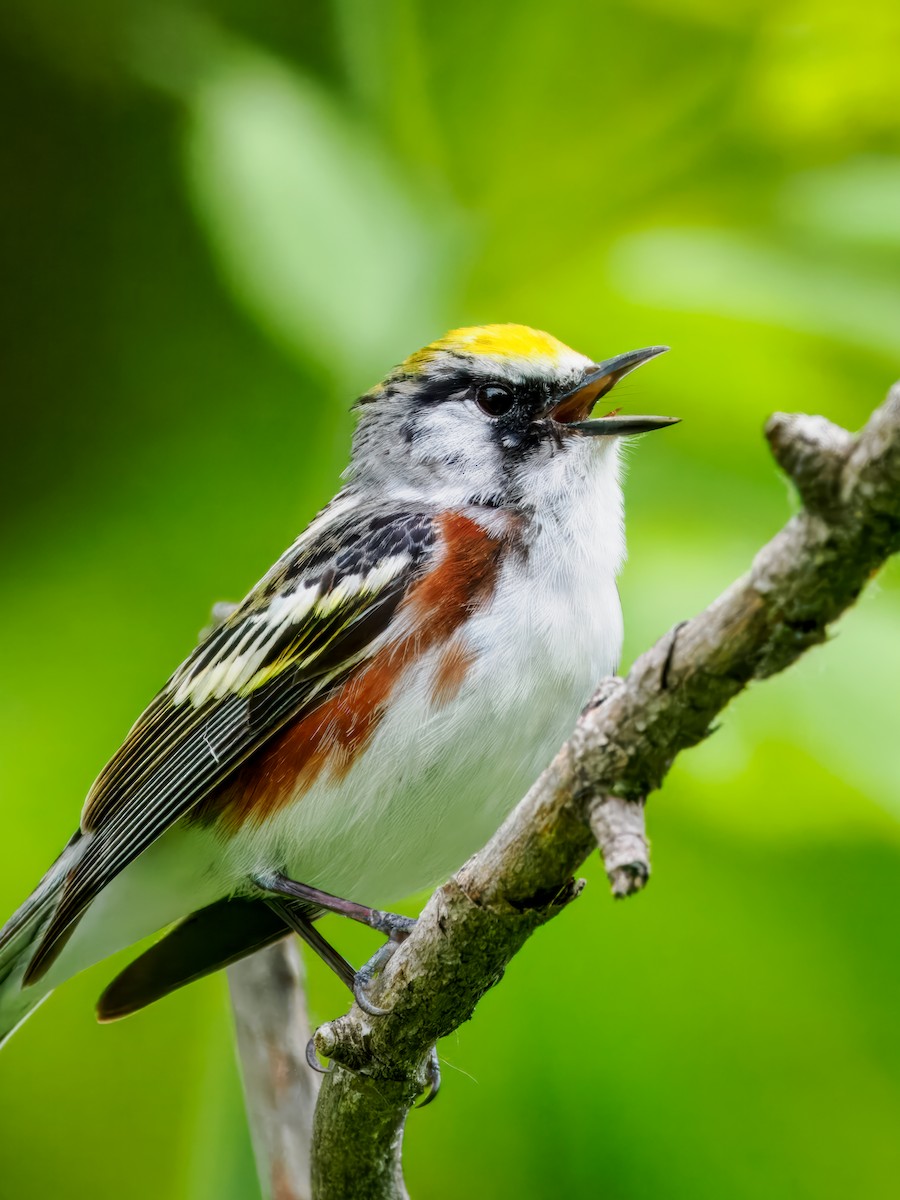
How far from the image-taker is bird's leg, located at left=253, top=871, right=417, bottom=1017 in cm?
149

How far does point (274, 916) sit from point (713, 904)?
2.44 feet

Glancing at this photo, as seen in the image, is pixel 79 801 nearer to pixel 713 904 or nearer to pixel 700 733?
pixel 713 904

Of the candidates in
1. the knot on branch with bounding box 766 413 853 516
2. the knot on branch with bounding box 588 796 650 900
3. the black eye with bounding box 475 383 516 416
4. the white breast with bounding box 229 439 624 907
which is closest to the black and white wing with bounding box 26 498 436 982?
the white breast with bounding box 229 439 624 907

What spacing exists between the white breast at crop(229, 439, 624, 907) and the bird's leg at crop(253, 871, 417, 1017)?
0.03m

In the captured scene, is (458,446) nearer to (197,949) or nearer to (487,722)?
(487,722)

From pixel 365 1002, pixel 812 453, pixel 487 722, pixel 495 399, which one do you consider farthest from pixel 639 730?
pixel 495 399

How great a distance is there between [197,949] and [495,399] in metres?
1.04

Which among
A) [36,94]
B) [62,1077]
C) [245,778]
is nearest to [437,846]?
[245,778]

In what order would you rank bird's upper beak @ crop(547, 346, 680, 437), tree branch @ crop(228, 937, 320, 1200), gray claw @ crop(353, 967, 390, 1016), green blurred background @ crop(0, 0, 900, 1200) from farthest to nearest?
green blurred background @ crop(0, 0, 900, 1200) < tree branch @ crop(228, 937, 320, 1200) < bird's upper beak @ crop(547, 346, 680, 437) < gray claw @ crop(353, 967, 390, 1016)

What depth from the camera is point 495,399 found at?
206 cm

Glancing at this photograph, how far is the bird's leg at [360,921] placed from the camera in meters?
1.49

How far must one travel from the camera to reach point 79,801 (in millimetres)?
2508

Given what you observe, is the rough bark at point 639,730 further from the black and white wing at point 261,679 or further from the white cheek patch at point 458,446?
the white cheek patch at point 458,446

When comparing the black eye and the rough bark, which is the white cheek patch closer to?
the black eye
